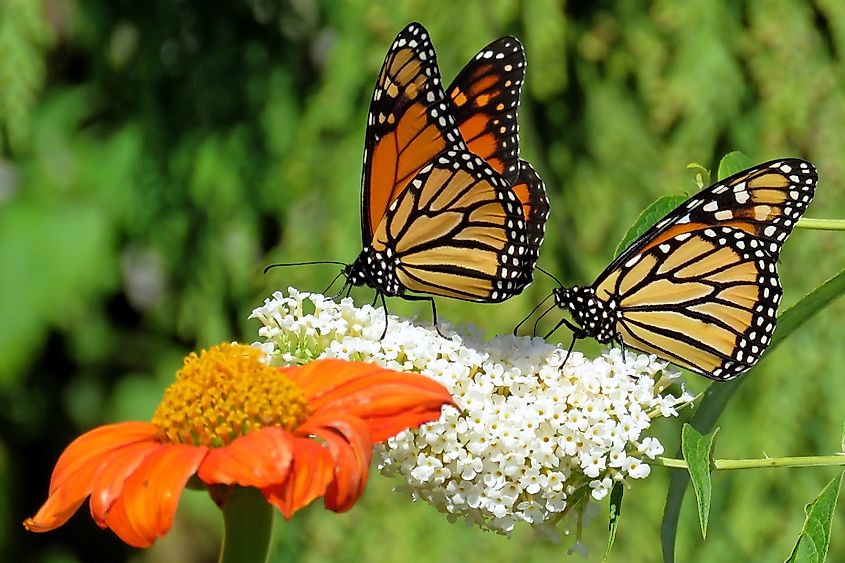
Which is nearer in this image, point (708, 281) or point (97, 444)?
point (97, 444)

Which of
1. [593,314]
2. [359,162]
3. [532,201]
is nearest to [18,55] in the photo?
[359,162]

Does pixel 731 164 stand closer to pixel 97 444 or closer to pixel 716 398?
pixel 716 398

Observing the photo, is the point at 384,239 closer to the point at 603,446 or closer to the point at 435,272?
the point at 435,272

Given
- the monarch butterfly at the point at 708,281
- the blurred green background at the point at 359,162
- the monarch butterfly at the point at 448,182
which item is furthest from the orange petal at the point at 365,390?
the blurred green background at the point at 359,162

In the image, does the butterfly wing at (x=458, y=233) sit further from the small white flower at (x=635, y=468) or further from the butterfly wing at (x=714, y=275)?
the small white flower at (x=635, y=468)

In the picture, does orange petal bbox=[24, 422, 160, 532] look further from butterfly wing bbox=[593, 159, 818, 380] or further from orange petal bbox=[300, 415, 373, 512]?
butterfly wing bbox=[593, 159, 818, 380]

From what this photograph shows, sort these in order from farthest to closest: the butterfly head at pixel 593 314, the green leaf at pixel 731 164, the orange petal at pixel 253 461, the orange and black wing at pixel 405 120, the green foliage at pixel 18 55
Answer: the green foliage at pixel 18 55 → the orange and black wing at pixel 405 120 → the butterfly head at pixel 593 314 → the green leaf at pixel 731 164 → the orange petal at pixel 253 461

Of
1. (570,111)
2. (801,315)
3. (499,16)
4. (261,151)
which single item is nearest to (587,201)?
(570,111)
